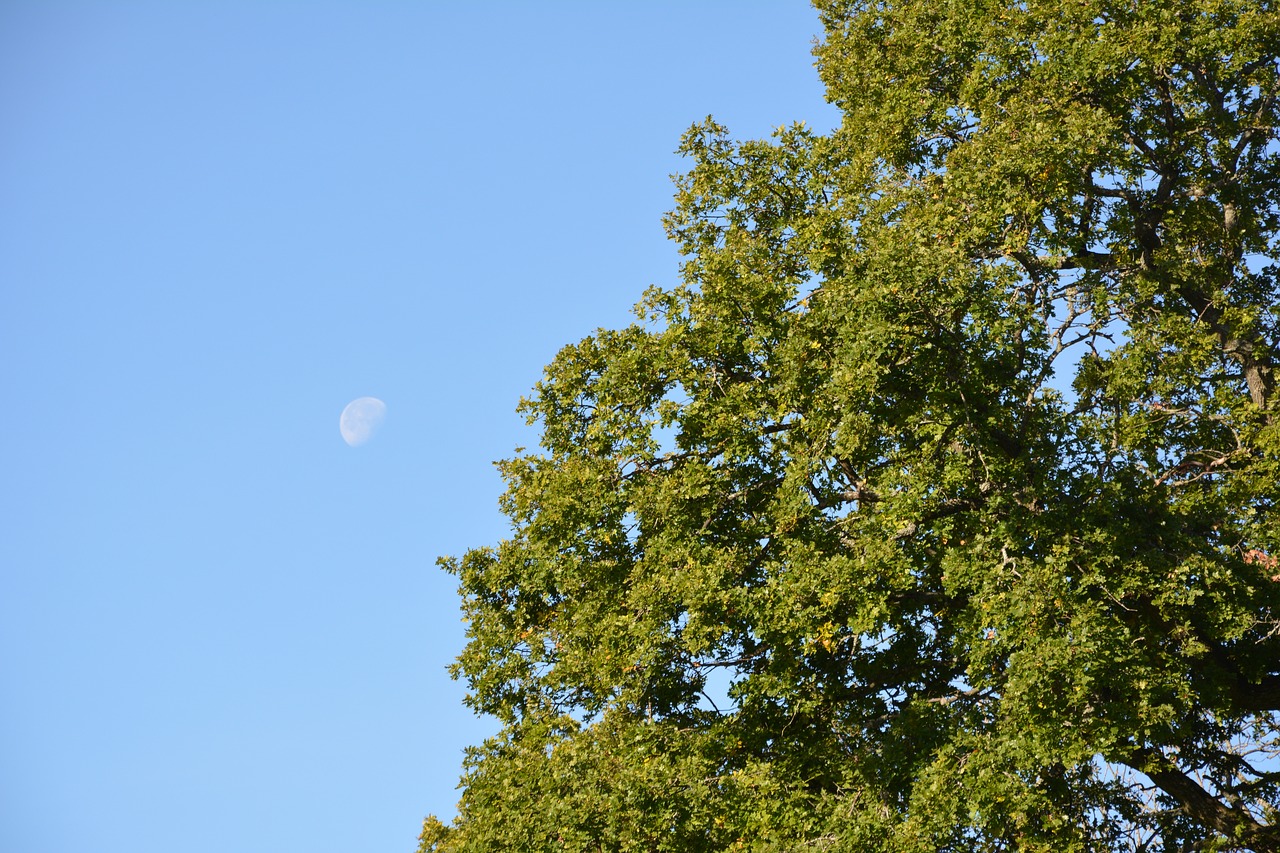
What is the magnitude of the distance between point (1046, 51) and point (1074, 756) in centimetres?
1260

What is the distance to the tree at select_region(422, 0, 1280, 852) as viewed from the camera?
14.6 metres

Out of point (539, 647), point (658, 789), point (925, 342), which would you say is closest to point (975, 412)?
point (925, 342)

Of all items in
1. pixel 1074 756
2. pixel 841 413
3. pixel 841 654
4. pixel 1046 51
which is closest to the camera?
pixel 1074 756

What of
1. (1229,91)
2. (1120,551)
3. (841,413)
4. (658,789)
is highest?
(1229,91)

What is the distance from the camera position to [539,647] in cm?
1828

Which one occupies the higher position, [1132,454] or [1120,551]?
[1132,454]

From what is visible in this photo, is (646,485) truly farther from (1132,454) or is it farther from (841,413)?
(1132,454)

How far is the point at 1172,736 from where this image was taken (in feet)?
48.7

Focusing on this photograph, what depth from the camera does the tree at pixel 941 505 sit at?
47.8ft

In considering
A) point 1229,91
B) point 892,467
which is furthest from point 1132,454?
point 1229,91

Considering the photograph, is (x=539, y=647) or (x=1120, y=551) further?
(x=539, y=647)

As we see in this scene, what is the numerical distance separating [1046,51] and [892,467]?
8935 mm

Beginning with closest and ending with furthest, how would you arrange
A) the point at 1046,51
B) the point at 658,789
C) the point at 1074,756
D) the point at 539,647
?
1. the point at 1074,756
2. the point at 658,789
3. the point at 539,647
4. the point at 1046,51

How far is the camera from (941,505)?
1579cm
